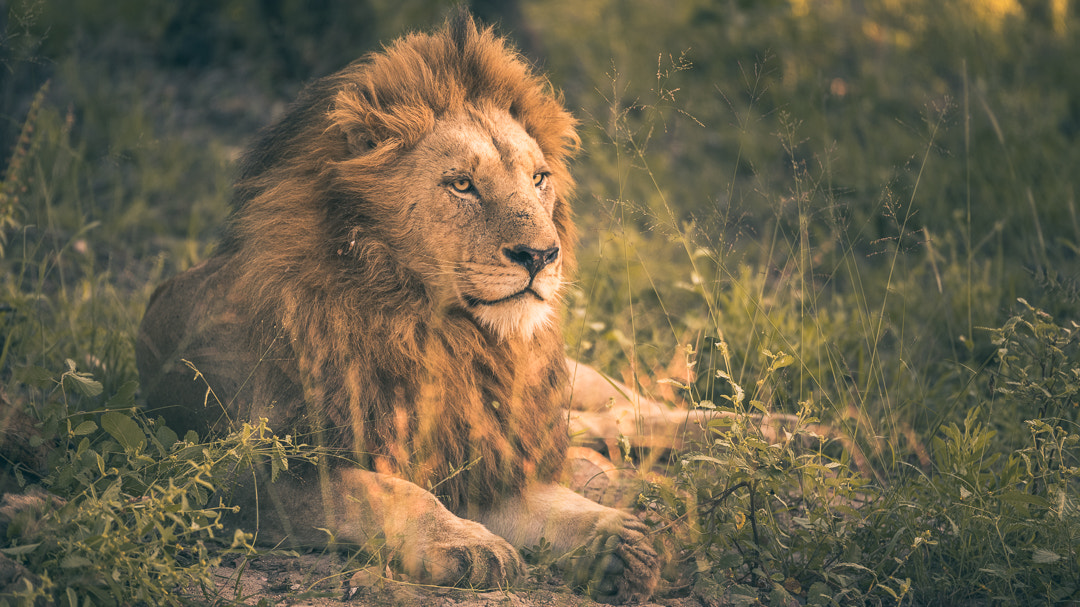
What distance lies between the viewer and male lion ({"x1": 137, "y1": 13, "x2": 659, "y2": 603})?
2.60m

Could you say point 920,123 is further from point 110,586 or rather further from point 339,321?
point 110,586

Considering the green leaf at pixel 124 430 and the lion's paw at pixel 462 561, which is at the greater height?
the green leaf at pixel 124 430

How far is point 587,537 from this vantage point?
2.63m

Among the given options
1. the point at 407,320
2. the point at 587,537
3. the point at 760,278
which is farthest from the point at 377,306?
the point at 760,278

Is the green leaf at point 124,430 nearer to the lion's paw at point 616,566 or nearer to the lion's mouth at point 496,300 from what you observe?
the lion's mouth at point 496,300

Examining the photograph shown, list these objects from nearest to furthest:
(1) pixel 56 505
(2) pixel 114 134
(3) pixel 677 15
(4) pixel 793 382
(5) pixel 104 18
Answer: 1. (1) pixel 56 505
2. (4) pixel 793 382
3. (2) pixel 114 134
4. (5) pixel 104 18
5. (3) pixel 677 15

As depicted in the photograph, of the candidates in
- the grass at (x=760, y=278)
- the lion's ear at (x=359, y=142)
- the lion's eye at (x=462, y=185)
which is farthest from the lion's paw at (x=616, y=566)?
the lion's ear at (x=359, y=142)

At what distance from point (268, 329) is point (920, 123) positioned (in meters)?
5.48

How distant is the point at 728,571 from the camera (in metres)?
2.53

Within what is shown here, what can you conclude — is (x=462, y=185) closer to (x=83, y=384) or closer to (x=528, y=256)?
(x=528, y=256)

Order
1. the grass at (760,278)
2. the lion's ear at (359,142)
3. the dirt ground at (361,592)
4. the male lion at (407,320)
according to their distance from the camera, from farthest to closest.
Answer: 1. the lion's ear at (359,142)
2. the male lion at (407,320)
3. the grass at (760,278)
4. the dirt ground at (361,592)

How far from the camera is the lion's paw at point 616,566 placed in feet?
8.14

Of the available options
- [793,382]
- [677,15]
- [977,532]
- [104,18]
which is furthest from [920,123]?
[104,18]

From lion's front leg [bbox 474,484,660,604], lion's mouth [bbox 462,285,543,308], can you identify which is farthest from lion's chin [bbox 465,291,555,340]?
lion's front leg [bbox 474,484,660,604]
